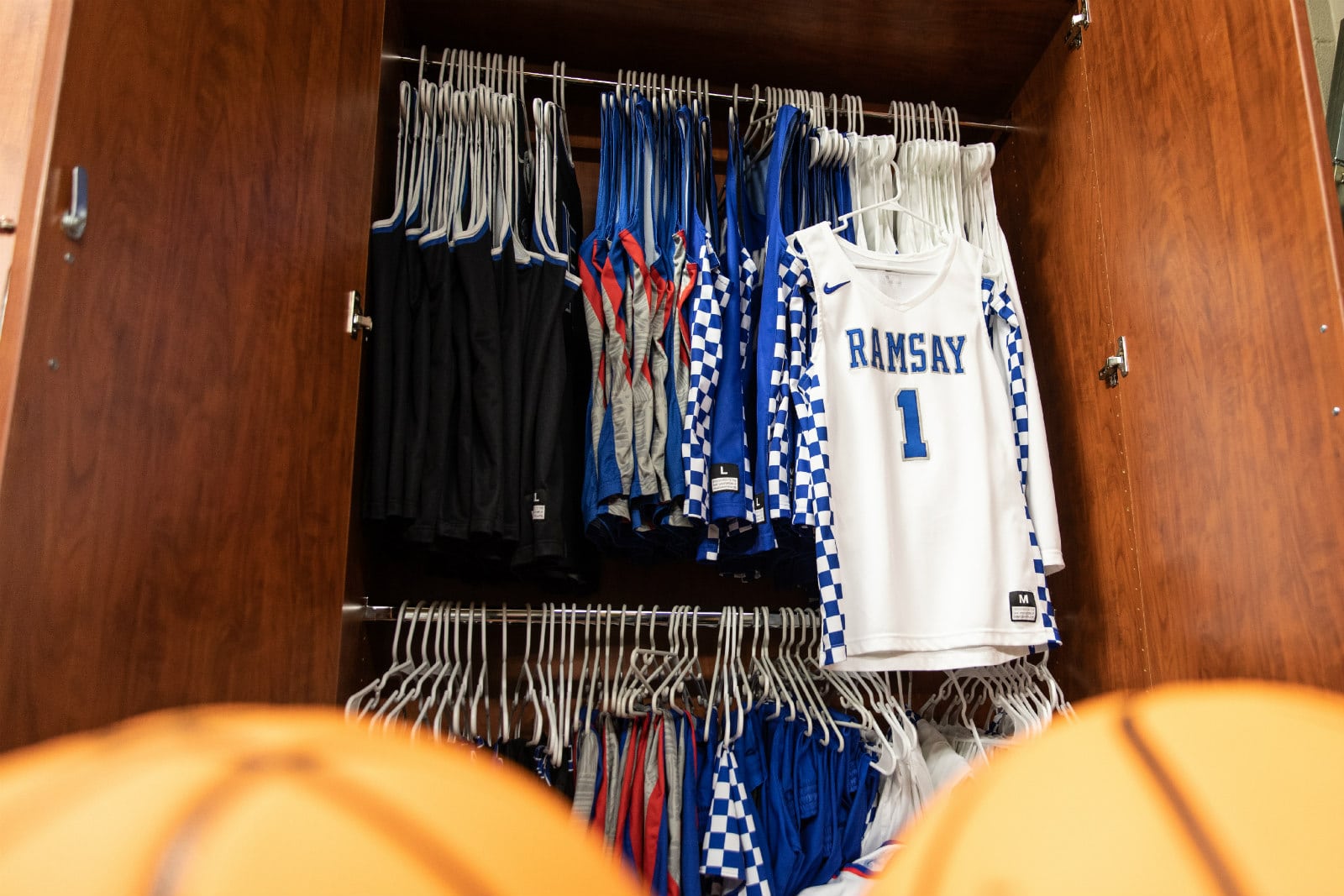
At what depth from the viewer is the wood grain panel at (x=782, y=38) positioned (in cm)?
200

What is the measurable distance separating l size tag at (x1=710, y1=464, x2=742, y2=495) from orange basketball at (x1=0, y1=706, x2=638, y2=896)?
113 centimetres

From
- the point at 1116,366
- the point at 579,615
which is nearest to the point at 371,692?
the point at 579,615

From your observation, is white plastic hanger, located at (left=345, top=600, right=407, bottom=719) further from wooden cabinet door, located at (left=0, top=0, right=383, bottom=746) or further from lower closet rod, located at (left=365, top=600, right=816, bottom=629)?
wooden cabinet door, located at (left=0, top=0, right=383, bottom=746)

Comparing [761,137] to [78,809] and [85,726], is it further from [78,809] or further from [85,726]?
[78,809]

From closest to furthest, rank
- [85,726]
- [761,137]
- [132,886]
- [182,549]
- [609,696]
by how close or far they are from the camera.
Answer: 1. [132,886]
2. [85,726]
3. [182,549]
4. [609,696]
5. [761,137]

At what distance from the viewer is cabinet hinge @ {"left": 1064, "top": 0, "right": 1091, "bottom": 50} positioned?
191 centimetres

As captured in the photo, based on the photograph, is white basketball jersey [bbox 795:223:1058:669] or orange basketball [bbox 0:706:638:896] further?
white basketball jersey [bbox 795:223:1058:669]

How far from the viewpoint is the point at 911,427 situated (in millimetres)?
1756

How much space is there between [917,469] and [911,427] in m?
0.08

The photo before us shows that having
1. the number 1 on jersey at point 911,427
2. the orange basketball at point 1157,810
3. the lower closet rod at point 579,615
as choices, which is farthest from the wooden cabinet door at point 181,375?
the number 1 on jersey at point 911,427

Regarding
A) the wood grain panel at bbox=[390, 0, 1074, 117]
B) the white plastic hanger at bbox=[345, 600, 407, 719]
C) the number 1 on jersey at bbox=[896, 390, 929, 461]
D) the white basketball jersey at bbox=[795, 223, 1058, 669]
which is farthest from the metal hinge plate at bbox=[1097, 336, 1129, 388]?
the white plastic hanger at bbox=[345, 600, 407, 719]

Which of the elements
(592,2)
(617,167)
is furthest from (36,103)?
(592,2)

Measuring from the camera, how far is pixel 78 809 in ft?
1.49

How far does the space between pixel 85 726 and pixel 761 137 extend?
5.66ft
